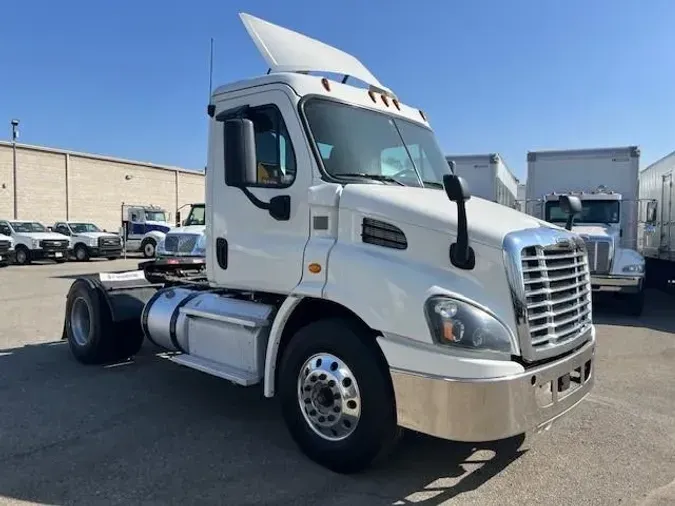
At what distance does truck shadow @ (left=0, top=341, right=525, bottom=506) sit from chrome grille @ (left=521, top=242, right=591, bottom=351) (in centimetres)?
110

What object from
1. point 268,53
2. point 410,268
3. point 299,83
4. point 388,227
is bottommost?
point 410,268

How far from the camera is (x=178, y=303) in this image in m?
5.94

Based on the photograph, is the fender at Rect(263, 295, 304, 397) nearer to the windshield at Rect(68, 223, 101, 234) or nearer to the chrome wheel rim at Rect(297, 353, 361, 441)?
the chrome wheel rim at Rect(297, 353, 361, 441)

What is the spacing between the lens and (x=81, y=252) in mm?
27625

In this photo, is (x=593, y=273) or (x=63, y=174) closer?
(x=593, y=273)

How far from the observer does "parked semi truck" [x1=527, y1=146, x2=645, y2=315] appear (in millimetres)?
12945

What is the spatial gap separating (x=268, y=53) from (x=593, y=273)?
349 inches

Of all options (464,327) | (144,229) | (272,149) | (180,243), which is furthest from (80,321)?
Result: (144,229)

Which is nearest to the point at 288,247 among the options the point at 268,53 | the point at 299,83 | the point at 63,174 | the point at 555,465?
the point at 299,83

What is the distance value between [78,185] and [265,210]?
38.6 m

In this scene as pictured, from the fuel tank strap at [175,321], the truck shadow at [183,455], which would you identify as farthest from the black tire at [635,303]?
the fuel tank strap at [175,321]

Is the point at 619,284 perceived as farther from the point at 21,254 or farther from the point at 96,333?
the point at 21,254

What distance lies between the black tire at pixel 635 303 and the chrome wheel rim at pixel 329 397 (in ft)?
30.9

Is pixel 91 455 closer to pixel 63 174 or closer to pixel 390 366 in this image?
pixel 390 366
